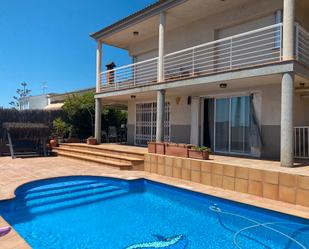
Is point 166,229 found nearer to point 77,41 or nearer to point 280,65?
point 280,65

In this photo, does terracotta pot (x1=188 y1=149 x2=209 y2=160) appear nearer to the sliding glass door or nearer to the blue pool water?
the blue pool water

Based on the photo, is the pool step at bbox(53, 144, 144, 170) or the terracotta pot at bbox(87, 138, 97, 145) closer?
the pool step at bbox(53, 144, 144, 170)

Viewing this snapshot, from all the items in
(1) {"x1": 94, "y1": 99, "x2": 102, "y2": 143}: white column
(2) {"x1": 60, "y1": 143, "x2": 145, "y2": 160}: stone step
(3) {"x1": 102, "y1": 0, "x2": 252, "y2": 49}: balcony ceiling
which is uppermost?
(3) {"x1": 102, "y1": 0, "x2": 252, "y2": 49}: balcony ceiling

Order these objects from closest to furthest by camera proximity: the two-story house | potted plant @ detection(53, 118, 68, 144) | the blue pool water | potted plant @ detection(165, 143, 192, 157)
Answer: the blue pool water, the two-story house, potted plant @ detection(165, 143, 192, 157), potted plant @ detection(53, 118, 68, 144)

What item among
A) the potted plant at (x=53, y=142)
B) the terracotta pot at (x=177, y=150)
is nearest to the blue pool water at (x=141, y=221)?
the terracotta pot at (x=177, y=150)

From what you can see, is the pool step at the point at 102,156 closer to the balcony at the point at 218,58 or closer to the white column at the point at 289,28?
the balcony at the point at 218,58

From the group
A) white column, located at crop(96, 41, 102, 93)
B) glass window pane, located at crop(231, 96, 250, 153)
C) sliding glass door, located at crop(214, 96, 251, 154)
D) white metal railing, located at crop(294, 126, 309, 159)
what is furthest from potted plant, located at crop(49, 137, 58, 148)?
white metal railing, located at crop(294, 126, 309, 159)

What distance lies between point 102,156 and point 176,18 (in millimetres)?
8209

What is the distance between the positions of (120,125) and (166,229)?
17904 mm

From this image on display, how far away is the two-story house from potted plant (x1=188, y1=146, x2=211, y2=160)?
2542 mm

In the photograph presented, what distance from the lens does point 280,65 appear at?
352 inches

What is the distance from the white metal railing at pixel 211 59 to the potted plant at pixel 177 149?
3303 millimetres

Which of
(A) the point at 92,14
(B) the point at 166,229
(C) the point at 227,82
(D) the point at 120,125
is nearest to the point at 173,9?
(C) the point at 227,82

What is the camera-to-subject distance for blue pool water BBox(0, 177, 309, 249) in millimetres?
5744
